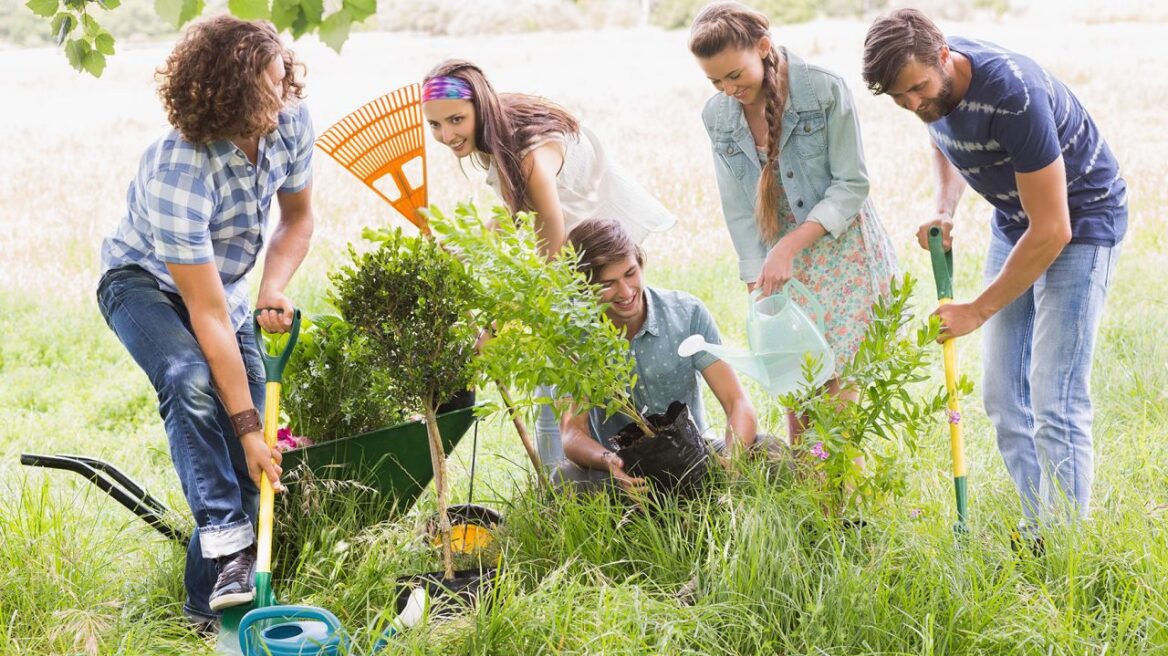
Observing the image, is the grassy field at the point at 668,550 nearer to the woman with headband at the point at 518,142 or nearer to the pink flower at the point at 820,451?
the pink flower at the point at 820,451

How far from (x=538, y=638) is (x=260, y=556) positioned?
65 centimetres

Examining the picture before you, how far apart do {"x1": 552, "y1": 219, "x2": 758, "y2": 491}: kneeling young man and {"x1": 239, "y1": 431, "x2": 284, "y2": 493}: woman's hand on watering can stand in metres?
0.72

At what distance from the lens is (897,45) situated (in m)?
2.49

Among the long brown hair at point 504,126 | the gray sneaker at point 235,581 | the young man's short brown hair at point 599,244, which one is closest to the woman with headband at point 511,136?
the long brown hair at point 504,126

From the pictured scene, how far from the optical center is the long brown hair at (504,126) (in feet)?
9.89

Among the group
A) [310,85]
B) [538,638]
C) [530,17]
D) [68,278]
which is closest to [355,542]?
[538,638]

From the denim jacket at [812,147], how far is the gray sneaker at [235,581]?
67.2 inches

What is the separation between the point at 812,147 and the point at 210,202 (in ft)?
5.24

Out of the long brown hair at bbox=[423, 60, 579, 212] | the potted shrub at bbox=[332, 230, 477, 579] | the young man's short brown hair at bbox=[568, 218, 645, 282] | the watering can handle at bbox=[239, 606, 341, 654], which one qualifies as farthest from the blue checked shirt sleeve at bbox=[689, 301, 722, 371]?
the watering can handle at bbox=[239, 606, 341, 654]

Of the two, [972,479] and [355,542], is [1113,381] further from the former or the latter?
[355,542]

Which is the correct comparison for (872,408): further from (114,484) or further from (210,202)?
A: (114,484)

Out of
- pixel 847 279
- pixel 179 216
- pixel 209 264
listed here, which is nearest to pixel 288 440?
pixel 209 264

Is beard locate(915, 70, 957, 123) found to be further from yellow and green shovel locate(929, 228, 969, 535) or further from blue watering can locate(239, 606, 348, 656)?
blue watering can locate(239, 606, 348, 656)

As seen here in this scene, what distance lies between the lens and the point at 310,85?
12594 mm
